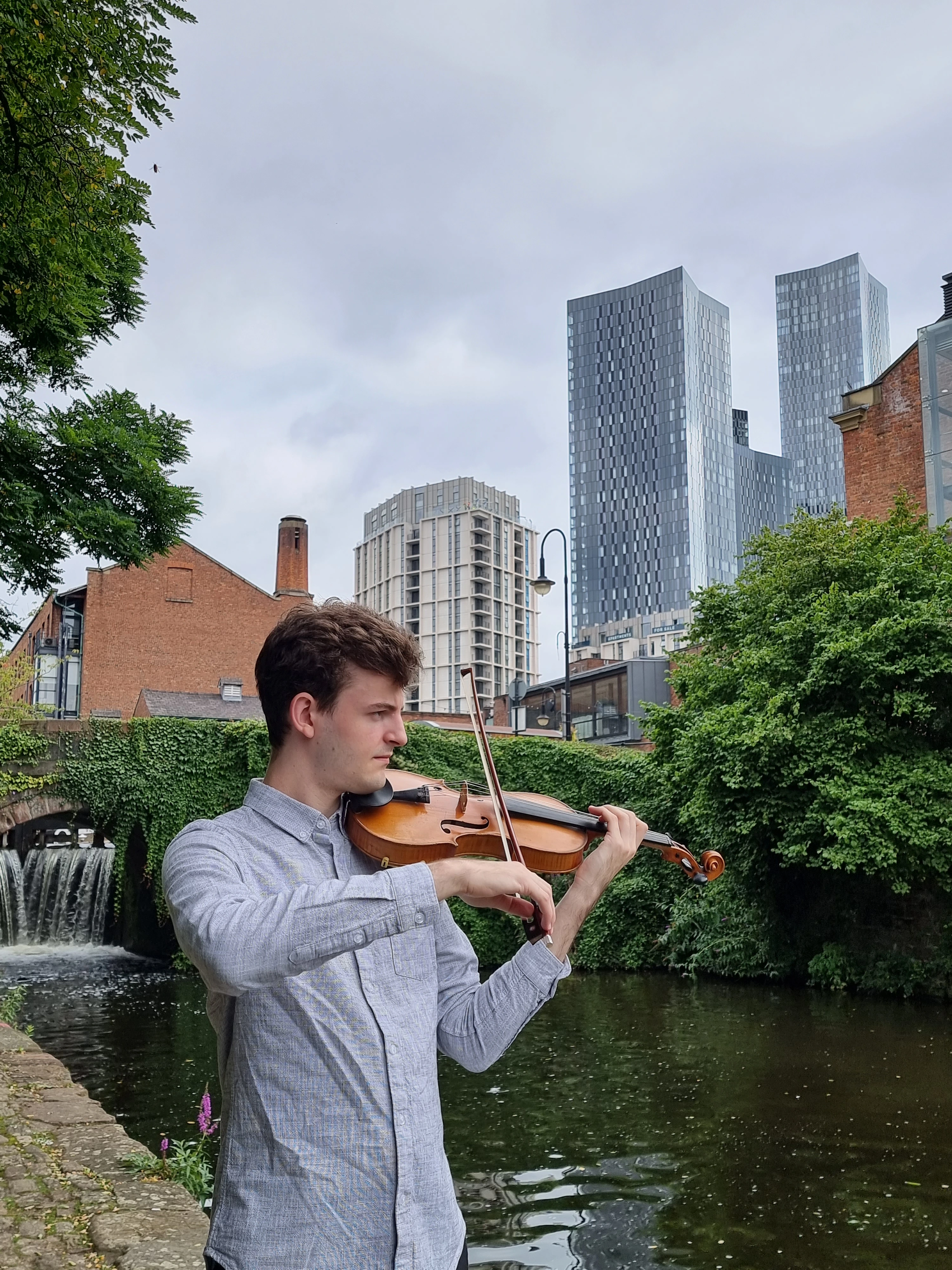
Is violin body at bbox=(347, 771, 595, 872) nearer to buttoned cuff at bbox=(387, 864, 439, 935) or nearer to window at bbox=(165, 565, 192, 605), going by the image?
buttoned cuff at bbox=(387, 864, 439, 935)

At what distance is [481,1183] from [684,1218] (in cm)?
144

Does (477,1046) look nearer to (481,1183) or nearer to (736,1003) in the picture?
(481,1183)

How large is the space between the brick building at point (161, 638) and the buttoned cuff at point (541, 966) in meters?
32.6

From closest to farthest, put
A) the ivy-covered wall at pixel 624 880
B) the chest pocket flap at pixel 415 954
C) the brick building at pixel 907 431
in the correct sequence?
1. the chest pocket flap at pixel 415 954
2. the ivy-covered wall at pixel 624 880
3. the brick building at pixel 907 431

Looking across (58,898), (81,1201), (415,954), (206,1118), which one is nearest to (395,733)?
(415,954)

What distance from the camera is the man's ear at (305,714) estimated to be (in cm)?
185

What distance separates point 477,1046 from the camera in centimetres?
195

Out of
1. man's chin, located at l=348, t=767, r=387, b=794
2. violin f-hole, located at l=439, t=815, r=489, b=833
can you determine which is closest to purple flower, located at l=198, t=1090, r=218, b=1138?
violin f-hole, located at l=439, t=815, r=489, b=833

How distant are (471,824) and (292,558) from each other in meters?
40.7

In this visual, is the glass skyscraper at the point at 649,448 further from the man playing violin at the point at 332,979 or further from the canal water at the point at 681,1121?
the man playing violin at the point at 332,979

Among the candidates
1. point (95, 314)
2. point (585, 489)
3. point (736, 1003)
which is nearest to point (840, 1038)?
point (736, 1003)

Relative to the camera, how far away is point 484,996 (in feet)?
6.45

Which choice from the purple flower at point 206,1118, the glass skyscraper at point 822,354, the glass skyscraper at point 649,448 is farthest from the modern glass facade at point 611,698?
the glass skyscraper at point 822,354

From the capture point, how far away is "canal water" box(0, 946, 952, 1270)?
607 cm
